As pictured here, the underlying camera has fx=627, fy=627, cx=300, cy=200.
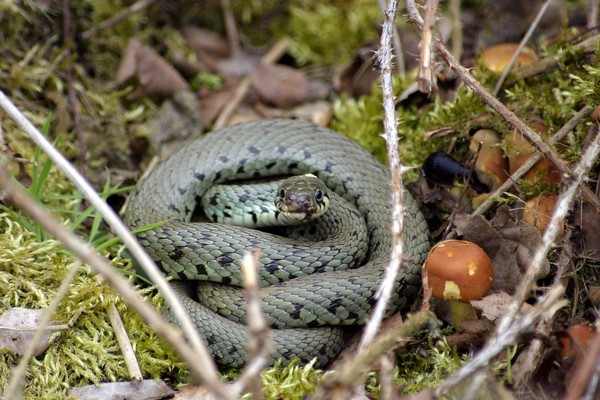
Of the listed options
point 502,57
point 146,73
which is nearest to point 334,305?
point 502,57

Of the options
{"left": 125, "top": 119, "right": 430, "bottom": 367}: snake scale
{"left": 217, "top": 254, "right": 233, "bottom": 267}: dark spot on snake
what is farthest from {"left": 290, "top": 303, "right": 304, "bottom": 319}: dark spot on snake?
{"left": 217, "top": 254, "right": 233, "bottom": 267}: dark spot on snake

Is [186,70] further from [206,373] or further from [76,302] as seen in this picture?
[206,373]

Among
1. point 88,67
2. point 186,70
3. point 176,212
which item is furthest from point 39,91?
point 176,212

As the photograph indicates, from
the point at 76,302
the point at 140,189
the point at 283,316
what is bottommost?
the point at 283,316

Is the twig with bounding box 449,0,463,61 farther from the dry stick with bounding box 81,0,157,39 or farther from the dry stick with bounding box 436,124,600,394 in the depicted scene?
the dry stick with bounding box 81,0,157,39

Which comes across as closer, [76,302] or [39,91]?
[76,302]

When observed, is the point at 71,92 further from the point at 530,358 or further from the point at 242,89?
the point at 530,358
